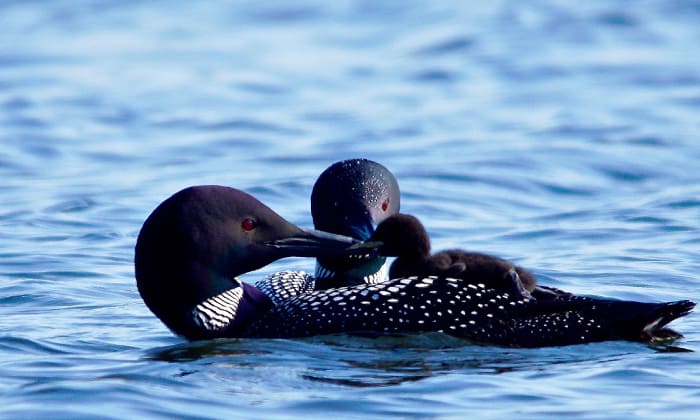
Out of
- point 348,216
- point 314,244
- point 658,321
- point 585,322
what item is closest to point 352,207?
point 348,216

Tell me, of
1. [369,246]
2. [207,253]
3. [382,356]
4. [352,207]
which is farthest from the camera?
[352,207]

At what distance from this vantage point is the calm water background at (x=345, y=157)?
5.81 metres

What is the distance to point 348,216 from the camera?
24.3 ft

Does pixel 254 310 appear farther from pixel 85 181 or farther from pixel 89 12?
pixel 89 12

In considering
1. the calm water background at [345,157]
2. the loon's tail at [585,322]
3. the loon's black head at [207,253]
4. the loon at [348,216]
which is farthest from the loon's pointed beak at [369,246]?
the loon's tail at [585,322]

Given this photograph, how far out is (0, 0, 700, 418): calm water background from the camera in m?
5.81

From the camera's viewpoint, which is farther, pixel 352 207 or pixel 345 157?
pixel 345 157

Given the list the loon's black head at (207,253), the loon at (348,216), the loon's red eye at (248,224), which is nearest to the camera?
the loon's black head at (207,253)

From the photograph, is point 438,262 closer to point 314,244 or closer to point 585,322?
point 314,244

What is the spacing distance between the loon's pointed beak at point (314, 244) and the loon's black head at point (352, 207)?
44 cm

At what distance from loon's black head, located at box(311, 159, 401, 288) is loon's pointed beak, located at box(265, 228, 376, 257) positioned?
1.46ft

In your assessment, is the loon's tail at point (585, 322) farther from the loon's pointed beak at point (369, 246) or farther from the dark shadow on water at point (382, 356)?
the loon's pointed beak at point (369, 246)

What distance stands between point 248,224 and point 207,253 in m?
0.22

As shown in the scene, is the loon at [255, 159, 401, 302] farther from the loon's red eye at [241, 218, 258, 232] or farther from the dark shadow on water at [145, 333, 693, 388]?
the dark shadow on water at [145, 333, 693, 388]
